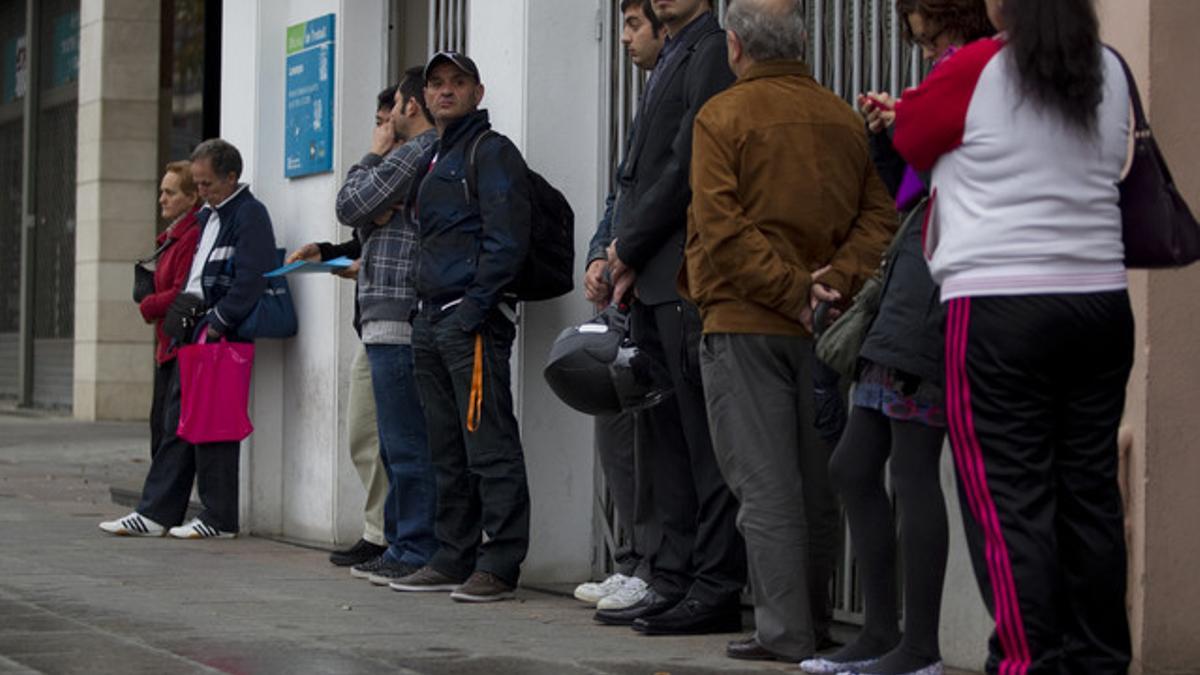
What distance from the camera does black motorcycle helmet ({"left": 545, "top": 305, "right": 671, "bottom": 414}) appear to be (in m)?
7.38

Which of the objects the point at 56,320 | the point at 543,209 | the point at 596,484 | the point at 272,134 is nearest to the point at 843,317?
the point at 543,209

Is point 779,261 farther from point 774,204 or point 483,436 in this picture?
point 483,436

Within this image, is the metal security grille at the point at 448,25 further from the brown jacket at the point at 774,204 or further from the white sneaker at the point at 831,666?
the white sneaker at the point at 831,666

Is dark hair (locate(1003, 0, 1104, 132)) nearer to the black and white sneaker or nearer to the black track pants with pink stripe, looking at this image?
the black track pants with pink stripe

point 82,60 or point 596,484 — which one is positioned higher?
point 82,60

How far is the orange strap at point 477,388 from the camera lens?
8.27 meters

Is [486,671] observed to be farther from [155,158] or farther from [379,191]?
[155,158]

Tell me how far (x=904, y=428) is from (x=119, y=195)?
50.8 ft

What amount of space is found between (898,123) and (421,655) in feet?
7.71

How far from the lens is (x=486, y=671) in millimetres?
6375

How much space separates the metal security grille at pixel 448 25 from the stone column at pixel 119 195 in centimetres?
1084

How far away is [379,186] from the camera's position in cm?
884

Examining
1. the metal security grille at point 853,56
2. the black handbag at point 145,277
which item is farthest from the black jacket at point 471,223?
the black handbag at point 145,277

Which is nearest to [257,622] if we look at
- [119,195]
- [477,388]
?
[477,388]
